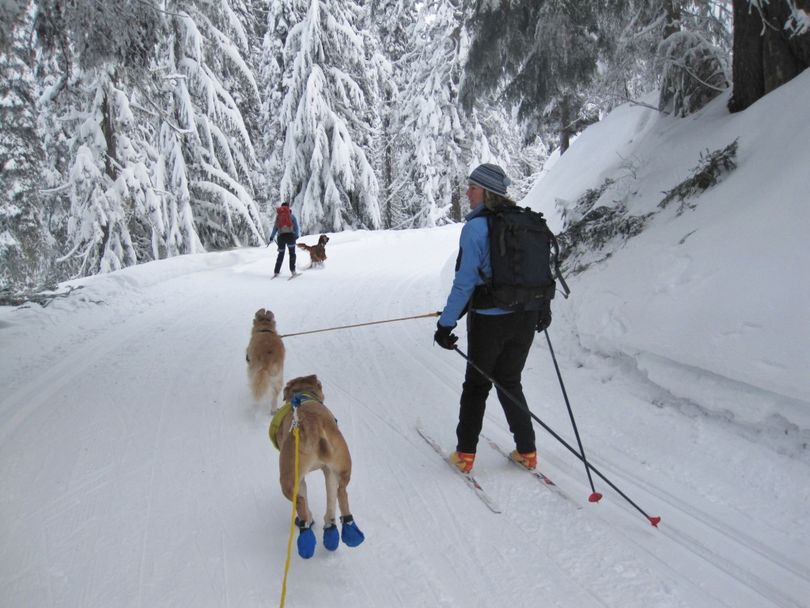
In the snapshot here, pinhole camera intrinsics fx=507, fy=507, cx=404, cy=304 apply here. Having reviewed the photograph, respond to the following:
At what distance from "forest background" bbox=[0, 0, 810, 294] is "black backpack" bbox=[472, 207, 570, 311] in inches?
185

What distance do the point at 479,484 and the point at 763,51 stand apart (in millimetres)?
6644

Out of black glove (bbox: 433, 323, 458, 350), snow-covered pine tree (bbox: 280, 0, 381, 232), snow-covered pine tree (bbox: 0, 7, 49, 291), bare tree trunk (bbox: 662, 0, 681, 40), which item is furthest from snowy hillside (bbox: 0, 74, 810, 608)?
snow-covered pine tree (bbox: 280, 0, 381, 232)

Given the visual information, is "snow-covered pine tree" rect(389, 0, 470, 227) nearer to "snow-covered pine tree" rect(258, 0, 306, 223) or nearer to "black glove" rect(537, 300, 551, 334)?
"snow-covered pine tree" rect(258, 0, 306, 223)

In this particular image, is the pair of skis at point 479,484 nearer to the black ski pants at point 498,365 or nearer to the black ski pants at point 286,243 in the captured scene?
the black ski pants at point 498,365

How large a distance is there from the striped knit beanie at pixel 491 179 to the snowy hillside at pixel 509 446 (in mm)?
2182

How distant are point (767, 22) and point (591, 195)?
356 centimetres

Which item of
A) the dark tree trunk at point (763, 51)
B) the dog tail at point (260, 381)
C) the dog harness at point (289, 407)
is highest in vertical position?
the dark tree trunk at point (763, 51)

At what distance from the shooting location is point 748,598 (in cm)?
261

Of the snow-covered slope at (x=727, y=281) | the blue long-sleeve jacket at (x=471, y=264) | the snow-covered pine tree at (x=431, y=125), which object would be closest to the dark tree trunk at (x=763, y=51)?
the snow-covered slope at (x=727, y=281)

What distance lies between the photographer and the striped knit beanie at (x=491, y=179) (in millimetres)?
3672

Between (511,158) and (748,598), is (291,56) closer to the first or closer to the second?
(511,158)

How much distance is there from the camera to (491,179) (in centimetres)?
368

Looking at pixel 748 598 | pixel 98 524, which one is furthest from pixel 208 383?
pixel 748 598

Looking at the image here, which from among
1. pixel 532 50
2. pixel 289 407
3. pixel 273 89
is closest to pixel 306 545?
pixel 289 407
